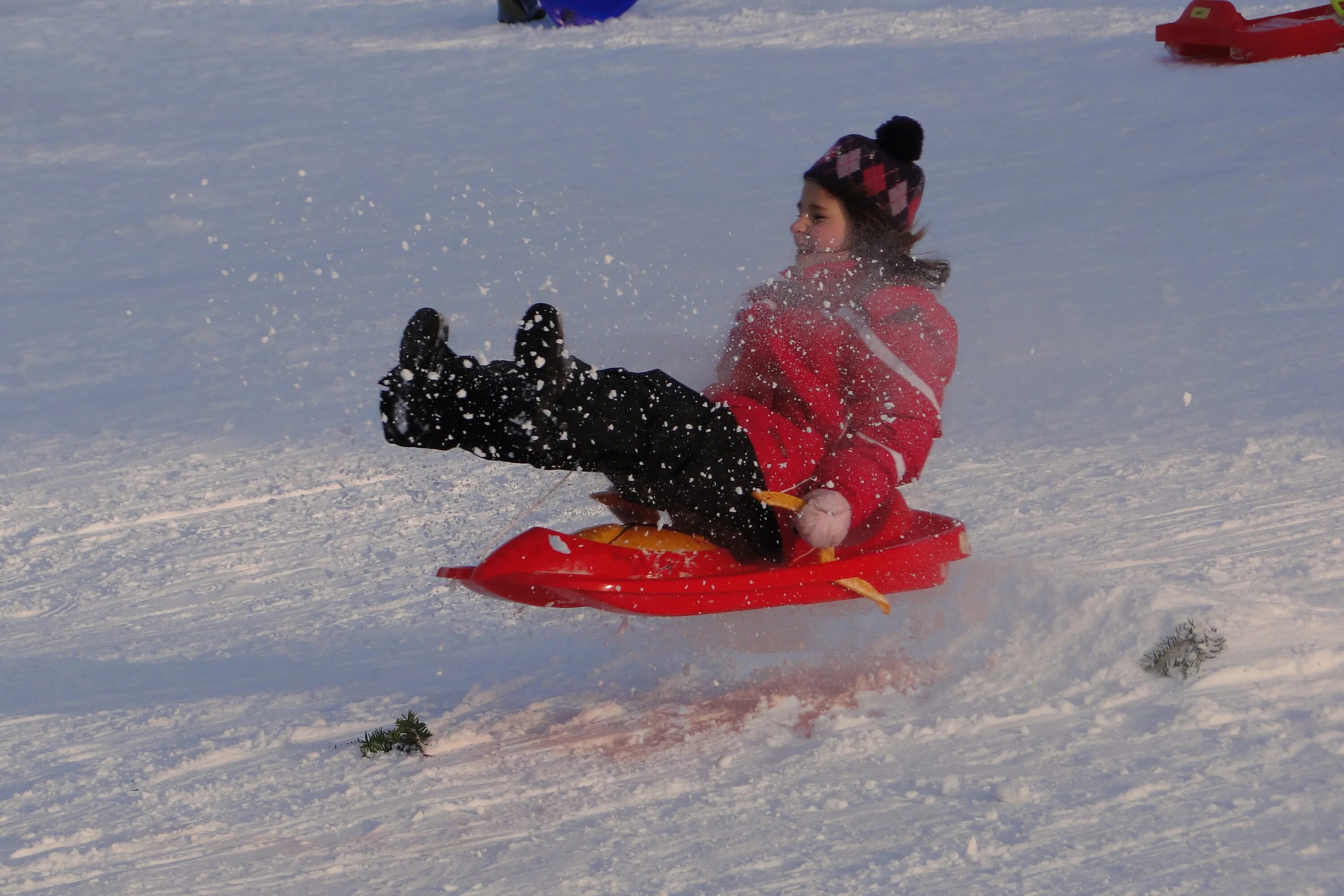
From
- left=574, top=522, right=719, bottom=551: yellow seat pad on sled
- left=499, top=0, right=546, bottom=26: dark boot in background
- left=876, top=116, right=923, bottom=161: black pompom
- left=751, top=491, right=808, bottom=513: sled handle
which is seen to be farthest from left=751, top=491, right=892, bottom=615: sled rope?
left=499, top=0, right=546, bottom=26: dark boot in background

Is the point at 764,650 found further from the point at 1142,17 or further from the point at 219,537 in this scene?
the point at 1142,17

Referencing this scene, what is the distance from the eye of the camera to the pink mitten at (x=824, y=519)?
2.90 meters

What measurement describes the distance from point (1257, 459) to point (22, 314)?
6.08m

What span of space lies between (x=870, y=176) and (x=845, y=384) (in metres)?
0.47

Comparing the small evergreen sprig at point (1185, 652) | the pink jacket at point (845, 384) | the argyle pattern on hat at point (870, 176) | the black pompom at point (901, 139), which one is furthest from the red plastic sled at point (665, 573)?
the black pompom at point (901, 139)

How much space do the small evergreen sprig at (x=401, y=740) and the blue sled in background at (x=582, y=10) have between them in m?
10.6

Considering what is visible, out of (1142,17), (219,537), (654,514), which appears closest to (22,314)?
(219,537)

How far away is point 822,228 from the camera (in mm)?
3221

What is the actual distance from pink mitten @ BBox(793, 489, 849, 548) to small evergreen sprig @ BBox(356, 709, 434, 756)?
91 cm

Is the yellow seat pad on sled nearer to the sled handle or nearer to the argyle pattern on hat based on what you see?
the sled handle

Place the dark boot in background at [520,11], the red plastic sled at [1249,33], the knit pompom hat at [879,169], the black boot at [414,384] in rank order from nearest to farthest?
the black boot at [414,384] < the knit pompom hat at [879,169] < the red plastic sled at [1249,33] < the dark boot in background at [520,11]

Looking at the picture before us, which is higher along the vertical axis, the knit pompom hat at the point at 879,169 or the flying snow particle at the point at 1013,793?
the knit pompom hat at the point at 879,169

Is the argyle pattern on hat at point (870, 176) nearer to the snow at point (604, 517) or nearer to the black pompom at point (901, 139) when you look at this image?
the black pompom at point (901, 139)

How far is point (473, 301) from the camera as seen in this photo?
7.15 m
